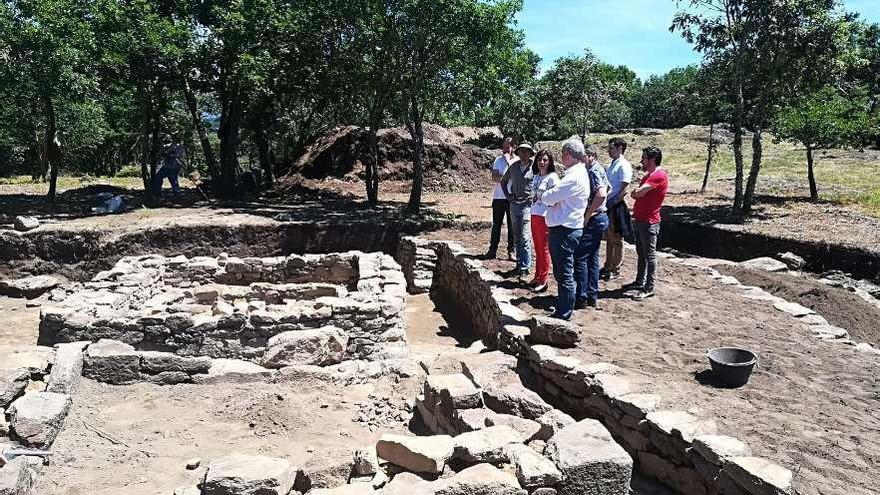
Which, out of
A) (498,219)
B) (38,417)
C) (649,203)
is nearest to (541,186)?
(649,203)

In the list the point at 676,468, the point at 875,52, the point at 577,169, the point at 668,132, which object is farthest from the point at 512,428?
the point at 875,52

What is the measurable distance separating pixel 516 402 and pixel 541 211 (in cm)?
353

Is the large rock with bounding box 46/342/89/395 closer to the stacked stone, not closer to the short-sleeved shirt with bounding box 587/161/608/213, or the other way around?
the short-sleeved shirt with bounding box 587/161/608/213

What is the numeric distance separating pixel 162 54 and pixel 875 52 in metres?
38.2

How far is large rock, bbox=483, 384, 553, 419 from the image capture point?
17.5 feet

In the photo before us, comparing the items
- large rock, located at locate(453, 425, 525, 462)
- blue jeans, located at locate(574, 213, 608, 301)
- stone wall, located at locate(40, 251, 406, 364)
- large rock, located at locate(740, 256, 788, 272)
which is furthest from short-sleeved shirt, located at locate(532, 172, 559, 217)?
large rock, located at locate(740, 256, 788, 272)

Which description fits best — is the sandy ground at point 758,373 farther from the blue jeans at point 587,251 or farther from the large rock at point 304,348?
the large rock at point 304,348

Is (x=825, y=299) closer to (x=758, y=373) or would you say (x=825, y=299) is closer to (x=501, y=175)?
(x=758, y=373)

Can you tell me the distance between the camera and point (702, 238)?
49.3 ft

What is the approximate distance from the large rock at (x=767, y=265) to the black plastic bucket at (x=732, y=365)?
665 cm

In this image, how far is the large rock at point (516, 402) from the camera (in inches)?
210

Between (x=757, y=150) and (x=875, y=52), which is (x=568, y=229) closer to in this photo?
(x=757, y=150)

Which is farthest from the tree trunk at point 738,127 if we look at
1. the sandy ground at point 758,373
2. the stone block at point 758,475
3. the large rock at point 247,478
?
the large rock at point 247,478

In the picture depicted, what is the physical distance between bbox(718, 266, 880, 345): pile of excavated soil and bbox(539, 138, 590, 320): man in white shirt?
4.39 metres
